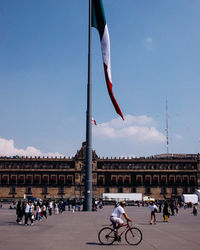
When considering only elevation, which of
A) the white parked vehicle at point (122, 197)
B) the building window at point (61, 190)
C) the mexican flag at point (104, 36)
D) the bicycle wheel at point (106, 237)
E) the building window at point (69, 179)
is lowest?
the white parked vehicle at point (122, 197)

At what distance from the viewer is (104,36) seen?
3322 cm

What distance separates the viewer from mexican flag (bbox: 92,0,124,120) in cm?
3170

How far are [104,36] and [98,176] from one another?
6450cm

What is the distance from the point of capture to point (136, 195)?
81375mm

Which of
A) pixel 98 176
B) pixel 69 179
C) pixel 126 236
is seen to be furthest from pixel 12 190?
pixel 126 236

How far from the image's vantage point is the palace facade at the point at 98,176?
92.2 metres

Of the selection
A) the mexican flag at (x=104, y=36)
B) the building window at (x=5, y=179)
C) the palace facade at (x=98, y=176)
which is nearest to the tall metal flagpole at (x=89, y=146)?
the mexican flag at (x=104, y=36)

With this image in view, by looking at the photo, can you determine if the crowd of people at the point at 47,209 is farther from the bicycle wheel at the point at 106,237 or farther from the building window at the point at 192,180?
the building window at the point at 192,180

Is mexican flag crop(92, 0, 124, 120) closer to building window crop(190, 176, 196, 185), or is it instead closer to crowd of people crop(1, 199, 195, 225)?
crowd of people crop(1, 199, 195, 225)

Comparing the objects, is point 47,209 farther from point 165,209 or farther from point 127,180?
point 127,180

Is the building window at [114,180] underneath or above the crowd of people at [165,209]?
above

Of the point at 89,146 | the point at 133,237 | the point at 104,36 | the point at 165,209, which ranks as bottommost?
the point at 165,209

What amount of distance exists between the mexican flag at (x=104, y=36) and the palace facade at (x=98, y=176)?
61.6m

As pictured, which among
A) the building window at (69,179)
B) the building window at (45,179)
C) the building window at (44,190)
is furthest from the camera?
the building window at (45,179)
